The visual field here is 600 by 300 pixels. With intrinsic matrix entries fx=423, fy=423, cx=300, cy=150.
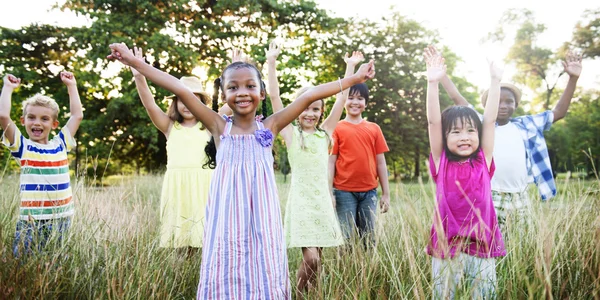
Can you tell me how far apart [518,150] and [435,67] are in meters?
1.54

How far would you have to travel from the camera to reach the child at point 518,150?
3.54 m

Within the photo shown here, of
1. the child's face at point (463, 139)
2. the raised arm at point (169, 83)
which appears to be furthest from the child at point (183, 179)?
the child's face at point (463, 139)

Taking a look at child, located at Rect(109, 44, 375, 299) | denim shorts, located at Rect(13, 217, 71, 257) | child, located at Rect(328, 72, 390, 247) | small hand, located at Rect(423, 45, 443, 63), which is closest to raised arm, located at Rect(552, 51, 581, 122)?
small hand, located at Rect(423, 45, 443, 63)

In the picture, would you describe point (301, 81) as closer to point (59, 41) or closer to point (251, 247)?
point (59, 41)

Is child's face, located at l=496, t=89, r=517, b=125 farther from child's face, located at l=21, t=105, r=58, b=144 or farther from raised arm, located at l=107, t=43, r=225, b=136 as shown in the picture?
child's face, located at l=21, t=105, r=58, b=144

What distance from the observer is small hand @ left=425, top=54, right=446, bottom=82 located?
8.82 feet

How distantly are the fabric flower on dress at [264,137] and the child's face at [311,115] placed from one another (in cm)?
110

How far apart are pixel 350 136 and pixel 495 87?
177 cm

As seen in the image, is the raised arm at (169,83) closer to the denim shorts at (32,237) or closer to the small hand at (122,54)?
the small hand at (122,54)

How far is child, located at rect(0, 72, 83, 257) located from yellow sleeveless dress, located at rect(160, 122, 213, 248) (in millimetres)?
777

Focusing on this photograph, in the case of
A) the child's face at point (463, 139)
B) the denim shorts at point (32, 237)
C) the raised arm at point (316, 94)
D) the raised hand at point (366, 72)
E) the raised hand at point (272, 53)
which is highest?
the raised hand at point (272, 53)

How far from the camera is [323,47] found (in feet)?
63.1

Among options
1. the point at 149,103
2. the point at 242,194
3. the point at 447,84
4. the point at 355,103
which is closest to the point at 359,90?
the point at 355,103

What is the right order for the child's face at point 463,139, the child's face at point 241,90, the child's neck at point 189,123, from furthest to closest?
the child's neck at point 189,123 → the child's face at point 463,139 → the child's face at point 241,90
